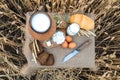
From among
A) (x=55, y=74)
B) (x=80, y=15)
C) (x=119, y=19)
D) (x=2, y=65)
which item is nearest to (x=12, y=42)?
(x=2, y=65)

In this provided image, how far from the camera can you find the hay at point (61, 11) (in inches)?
72.1

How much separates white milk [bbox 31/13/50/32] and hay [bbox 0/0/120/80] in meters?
0.42

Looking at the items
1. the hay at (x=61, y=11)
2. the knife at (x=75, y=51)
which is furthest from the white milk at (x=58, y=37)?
the hay at (x=61, y=11)

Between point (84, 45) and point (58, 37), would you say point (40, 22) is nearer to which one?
point (58, 37)

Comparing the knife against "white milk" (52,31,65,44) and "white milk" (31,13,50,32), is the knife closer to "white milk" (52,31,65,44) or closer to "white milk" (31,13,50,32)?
"white milk" (52,31,65,44)

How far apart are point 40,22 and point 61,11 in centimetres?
46

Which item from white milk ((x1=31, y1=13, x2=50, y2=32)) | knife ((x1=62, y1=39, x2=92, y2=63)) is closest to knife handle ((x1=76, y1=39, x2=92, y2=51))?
knife ((x1=62, y1=39, x2=92, y2=63))

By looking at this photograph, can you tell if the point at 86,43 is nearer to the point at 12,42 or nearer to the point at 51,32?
the point at 51,32

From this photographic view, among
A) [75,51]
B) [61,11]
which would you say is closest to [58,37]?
[75,51]

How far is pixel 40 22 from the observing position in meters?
1.36

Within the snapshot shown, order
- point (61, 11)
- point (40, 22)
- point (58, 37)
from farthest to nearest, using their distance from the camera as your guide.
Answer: point (61, 11) < point (58, 37) < point (40, 22)

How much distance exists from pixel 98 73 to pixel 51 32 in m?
0.65

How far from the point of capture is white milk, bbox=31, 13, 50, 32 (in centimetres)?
136

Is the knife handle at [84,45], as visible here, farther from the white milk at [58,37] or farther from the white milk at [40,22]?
the white milk at [40,22]
